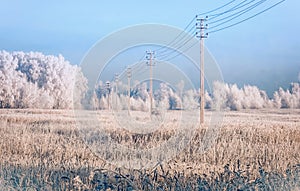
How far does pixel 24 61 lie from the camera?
3578 centimetres

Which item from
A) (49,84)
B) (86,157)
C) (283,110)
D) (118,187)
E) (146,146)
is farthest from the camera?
(283,110)

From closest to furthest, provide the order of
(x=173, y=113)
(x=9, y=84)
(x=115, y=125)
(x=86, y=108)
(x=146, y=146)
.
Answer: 1. (x=86, y=108)
2. (x=146, y=146)
3. (x=115, y=125)
4. (x=173, y=113)
5. (x=9, y=84)

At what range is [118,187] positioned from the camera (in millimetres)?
7180

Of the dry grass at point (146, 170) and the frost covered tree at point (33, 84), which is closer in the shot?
the dry grass at point (146, 170)

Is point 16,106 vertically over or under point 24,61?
under

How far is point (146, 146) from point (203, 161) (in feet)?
5.75

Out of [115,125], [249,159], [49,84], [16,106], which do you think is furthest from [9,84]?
[249,159]

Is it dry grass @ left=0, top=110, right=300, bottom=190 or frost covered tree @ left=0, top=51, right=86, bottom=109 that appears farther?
frost covered tree @ left=0, top=51, right=86, bottom=109

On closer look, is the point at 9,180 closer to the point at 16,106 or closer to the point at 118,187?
the point at 118,187

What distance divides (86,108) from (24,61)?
88.7 ft

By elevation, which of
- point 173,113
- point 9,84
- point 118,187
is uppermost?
point 9,84

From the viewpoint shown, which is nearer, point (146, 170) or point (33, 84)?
point (146, 170)

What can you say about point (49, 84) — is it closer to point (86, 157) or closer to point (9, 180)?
point (86, 157)

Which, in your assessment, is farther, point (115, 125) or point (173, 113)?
point (173, 113)
